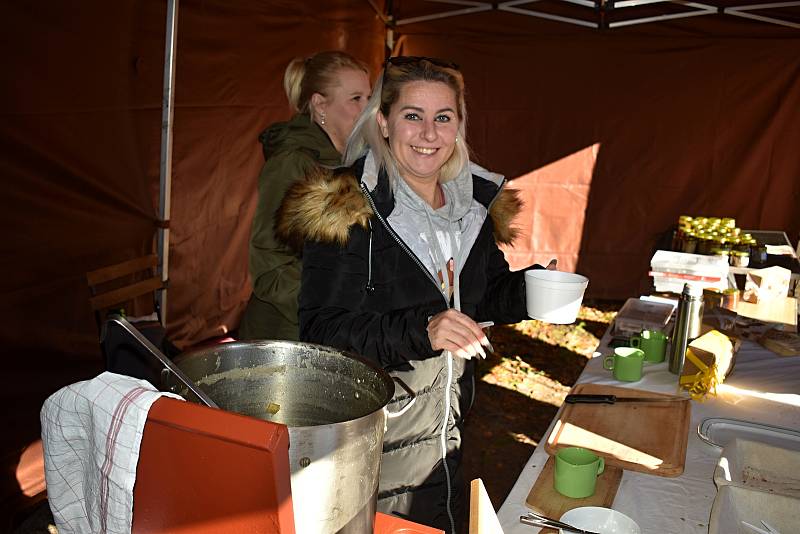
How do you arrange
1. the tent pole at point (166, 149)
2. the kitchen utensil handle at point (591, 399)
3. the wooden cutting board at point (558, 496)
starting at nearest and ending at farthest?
the wooden cutting board at point (558, 496) < the kitchen utensil handle at point (591, 399) < the tent pole at point (166, 149)

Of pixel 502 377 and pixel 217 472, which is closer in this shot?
pixel 217 472

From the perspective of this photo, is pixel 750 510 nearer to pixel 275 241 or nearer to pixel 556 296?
pixel 556 296

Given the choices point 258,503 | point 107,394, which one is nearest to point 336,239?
point 107,394

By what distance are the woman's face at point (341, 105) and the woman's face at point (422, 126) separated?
3.76 ft

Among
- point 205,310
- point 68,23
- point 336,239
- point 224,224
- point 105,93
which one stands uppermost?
point 68,23

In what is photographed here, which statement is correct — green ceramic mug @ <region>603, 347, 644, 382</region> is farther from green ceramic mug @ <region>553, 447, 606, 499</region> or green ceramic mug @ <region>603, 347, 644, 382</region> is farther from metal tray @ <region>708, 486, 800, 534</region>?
metal tray @ <region>708, 486, 800, 534</region>

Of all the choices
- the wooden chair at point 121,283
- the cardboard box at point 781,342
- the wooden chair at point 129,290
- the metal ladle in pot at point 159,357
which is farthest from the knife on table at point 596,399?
the wooden chair at point 121,283

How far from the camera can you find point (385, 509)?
2.00 meters

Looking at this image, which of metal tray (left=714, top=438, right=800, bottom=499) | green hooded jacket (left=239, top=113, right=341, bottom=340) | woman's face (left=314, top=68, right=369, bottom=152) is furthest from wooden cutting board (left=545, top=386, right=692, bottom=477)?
woman's face (left=314, top=68, right=369, bottom=152)

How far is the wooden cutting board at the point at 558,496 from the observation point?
1575mm

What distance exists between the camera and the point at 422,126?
6.45 ft

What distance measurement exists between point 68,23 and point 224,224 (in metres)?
1.99

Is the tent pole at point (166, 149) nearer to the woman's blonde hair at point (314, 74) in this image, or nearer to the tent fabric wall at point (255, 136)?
the tent fabric wall at point (255, 136)

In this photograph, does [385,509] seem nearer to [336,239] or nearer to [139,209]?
[336,239]
